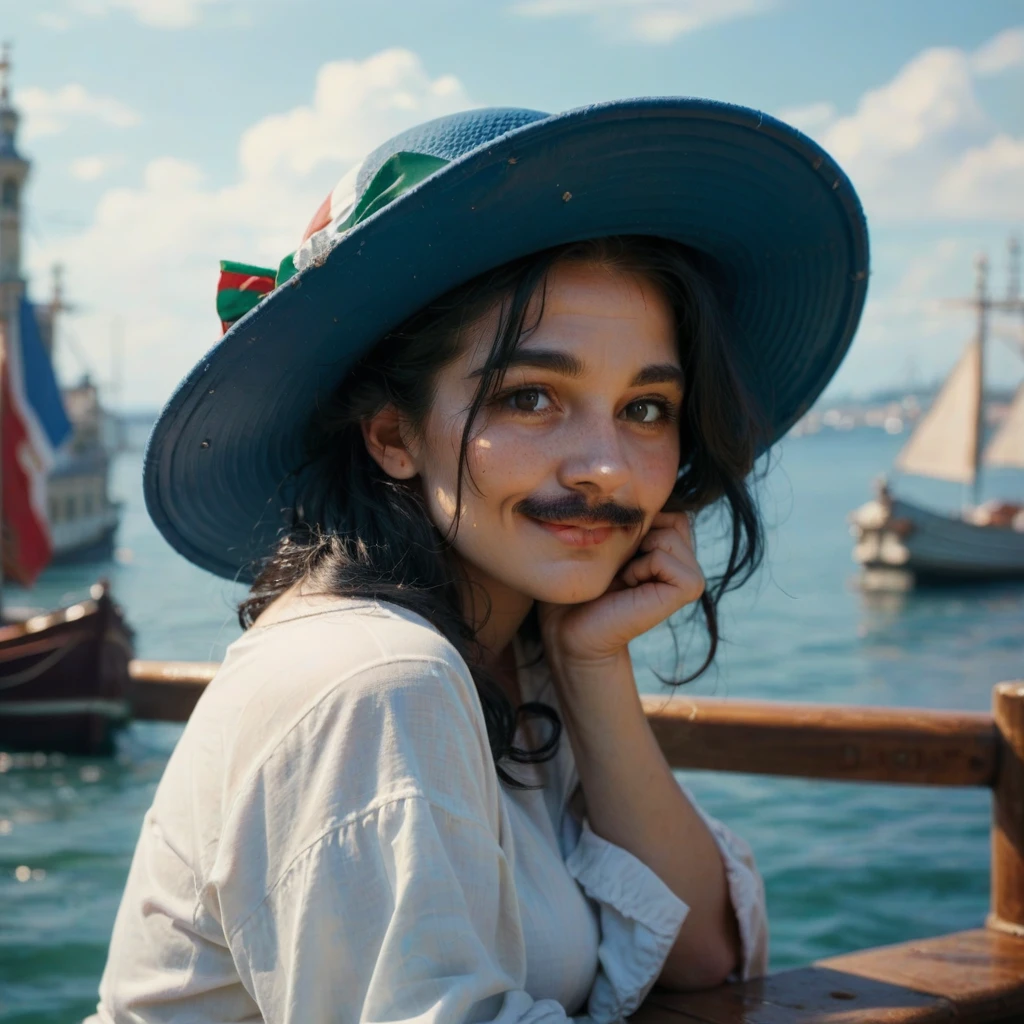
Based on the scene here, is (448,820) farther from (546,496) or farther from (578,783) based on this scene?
(578,783)

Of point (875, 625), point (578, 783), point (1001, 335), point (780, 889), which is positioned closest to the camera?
point (578, 783)

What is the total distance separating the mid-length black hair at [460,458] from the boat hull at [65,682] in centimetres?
1200

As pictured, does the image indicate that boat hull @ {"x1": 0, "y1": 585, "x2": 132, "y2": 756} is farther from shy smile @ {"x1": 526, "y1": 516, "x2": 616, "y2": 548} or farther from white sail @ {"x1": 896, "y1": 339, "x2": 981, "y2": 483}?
white sail @ {"x1": 896, "y1": 339, "x2": 981, "y2": 483}

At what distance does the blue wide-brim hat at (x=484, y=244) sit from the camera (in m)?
1.44

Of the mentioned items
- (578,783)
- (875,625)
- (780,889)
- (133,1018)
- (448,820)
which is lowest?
(875,625)

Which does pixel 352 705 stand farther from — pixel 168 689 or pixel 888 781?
pixel 168 689

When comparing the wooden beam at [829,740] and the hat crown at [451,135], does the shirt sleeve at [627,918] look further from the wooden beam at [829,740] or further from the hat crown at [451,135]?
the hat crown at [451,135]

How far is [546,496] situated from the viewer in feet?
5.05

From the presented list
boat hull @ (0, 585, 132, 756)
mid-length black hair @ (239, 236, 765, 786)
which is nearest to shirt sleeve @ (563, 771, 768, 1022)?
mid-length black hair @ (239, 236, 765, 786)

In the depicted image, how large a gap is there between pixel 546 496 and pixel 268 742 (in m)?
0.45

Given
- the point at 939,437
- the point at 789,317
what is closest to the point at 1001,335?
the point at 939,437

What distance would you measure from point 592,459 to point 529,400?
99 millimetres

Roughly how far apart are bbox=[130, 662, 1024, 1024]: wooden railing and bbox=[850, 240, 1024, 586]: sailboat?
89.3 feet

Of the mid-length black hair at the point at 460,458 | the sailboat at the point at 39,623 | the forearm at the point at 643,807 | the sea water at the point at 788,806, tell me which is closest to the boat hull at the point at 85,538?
the sea water at the point at 788,806
